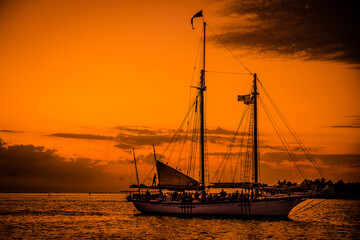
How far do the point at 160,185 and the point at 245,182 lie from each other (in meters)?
17.1

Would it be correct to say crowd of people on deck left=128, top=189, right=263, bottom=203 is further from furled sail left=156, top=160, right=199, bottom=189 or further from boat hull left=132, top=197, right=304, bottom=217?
furled sail left=156, top=160, right=199, bottom=189

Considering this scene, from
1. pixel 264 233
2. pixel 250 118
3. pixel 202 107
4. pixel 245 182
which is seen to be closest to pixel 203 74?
pixel 202 107

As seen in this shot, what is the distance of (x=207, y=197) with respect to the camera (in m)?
76.2

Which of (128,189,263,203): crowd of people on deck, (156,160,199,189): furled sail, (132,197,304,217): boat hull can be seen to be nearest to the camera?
(132,197,304,217): boat hull

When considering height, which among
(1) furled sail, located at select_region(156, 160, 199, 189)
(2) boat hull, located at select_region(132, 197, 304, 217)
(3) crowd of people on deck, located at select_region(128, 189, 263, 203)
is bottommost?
(2) boat hull, located at select_region(132, 197, 304, 217)

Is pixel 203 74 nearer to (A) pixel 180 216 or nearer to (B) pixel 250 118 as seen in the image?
(B) pixel 250 118

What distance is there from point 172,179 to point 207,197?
9.49 m

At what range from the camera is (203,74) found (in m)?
81.9

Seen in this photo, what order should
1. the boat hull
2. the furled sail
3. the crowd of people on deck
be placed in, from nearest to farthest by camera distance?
1. the boat hull
2. the crowd of people on deck
3. the furled sail

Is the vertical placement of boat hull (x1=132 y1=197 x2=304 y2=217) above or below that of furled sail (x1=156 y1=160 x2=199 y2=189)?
below

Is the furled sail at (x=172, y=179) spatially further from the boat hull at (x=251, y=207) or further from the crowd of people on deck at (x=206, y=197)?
the boat hull at (x=251, y=207)

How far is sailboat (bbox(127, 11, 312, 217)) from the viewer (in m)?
72.9

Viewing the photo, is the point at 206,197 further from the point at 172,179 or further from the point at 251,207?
the point at 172,179

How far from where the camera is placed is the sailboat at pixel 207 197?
239 feet
